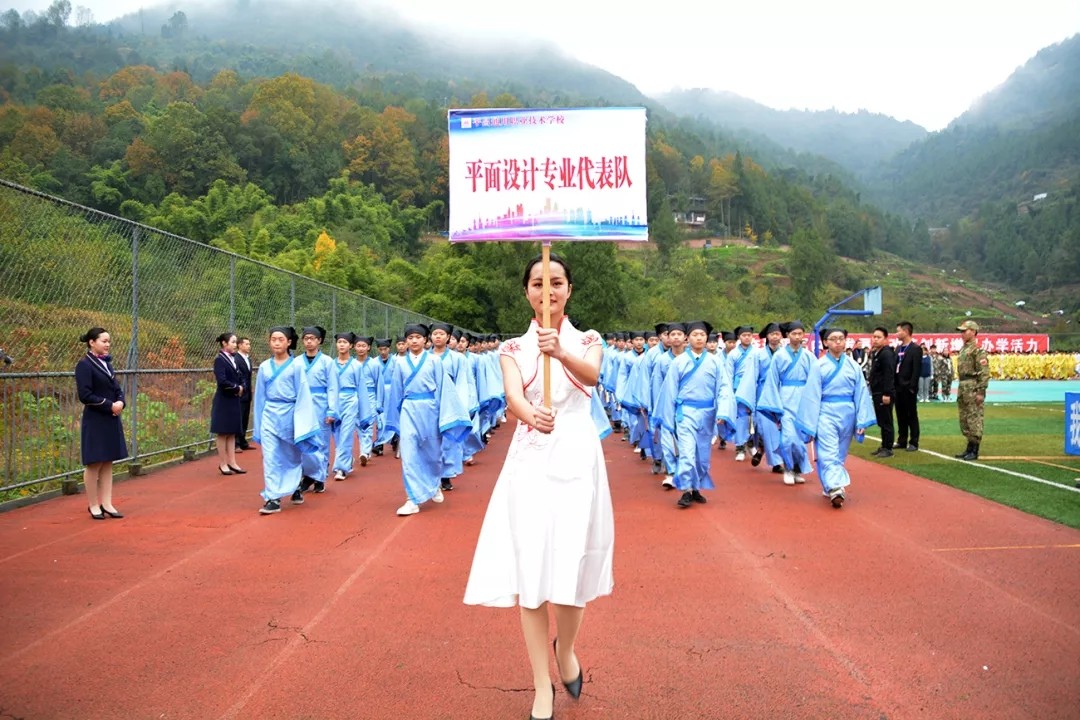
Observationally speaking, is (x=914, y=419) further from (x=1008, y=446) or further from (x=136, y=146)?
(x=136, y=146)

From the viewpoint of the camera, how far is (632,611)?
500 centimetres

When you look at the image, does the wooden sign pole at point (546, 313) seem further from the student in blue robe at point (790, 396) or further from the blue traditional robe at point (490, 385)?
the blue traditional robe at point (490, 385)

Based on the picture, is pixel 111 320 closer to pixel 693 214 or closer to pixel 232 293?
pixel 232 293

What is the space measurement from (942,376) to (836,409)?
20.0m

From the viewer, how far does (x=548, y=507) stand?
3539mm

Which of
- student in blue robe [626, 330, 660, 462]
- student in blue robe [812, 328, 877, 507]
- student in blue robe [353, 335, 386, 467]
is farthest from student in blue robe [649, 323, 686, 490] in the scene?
student in blue robe [353, 335, 386, 467]

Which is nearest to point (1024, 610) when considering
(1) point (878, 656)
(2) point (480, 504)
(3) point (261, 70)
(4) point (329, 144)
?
(1) point (878, 656)

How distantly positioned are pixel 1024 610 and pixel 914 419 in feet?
28.6

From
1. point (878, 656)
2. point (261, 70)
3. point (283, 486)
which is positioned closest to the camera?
point (878, 656)

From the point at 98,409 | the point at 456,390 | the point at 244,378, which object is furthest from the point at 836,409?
the point at 244,378

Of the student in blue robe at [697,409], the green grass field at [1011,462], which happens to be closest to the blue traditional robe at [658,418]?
the student in blue robe at [697,409]

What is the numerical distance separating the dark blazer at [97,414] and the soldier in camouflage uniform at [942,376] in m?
24.6

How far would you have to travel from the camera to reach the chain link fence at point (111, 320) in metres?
8.16

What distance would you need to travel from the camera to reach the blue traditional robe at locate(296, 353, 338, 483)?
9.16 meters
